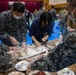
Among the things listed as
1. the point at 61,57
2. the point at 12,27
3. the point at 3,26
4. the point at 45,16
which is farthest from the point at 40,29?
the point at 61,57

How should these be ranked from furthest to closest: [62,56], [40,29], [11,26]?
[40,29], [11,26], [62,56]

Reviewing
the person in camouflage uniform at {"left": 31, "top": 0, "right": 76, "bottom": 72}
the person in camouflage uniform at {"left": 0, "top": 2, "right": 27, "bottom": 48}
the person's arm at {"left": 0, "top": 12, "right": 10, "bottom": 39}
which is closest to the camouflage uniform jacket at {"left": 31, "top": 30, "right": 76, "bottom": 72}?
the person in camouflage uniform at {"left": 31, "top": 0, "right": 76, "bottom": 72}

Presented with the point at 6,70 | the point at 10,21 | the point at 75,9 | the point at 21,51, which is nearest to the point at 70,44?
the point at 75,9

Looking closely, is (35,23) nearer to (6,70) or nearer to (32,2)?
(6,70)

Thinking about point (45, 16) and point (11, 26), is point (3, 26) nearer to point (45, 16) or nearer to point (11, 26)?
point (11, 26)

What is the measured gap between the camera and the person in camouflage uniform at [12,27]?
2559mm

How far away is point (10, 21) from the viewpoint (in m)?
2.69

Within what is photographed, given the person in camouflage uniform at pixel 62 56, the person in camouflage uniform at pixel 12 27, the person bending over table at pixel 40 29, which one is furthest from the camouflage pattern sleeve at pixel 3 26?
the person in camouflage uniform at pixel 62 56

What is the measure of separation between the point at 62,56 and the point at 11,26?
1.46 meters

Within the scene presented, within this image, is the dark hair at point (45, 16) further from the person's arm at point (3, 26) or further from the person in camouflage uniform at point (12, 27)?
the person's arm at point (3, 26)

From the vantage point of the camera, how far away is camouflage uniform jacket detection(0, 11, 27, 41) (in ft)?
8.67

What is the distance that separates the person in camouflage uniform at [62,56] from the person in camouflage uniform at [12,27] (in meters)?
0.92

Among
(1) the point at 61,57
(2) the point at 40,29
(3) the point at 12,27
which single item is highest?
(1) the point at 61,57

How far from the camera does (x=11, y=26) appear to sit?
2736 millimetres
